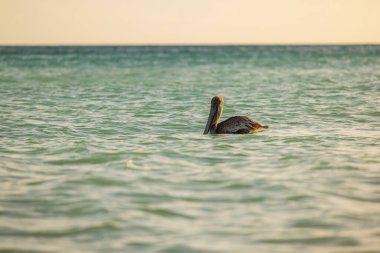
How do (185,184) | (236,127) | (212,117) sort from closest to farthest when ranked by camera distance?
(185,184) → (236,127) → (212,117)

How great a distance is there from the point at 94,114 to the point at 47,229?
31.0ft

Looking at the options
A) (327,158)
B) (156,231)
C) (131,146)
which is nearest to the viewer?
(156,231)

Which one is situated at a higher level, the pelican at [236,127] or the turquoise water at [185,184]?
the pelican at [236,127]

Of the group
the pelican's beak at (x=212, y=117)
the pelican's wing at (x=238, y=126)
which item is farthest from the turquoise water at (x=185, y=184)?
the pelican's beak at (x=212, y=117)

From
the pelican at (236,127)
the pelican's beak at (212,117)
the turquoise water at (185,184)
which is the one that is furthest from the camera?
the pelican's beak at (212,117)

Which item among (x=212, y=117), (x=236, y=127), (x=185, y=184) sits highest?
(x=212, y=117)

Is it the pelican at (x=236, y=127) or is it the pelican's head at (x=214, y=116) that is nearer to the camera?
the pelican at (x=236, y=127)

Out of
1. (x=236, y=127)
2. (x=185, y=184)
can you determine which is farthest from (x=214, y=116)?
(x=185, y=184)

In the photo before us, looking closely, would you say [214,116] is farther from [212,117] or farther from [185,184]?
[185,184]

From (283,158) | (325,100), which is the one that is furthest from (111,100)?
(283,158)

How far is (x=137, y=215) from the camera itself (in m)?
6.32

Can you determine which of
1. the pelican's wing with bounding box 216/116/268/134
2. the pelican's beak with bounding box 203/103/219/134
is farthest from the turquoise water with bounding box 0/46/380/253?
the pelican's beak with bounding box 203/103/219/134

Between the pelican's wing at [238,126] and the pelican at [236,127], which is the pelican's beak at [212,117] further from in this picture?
the pelican's wing at [238,126]

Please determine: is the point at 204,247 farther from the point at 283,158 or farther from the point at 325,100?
the point at 325,100
